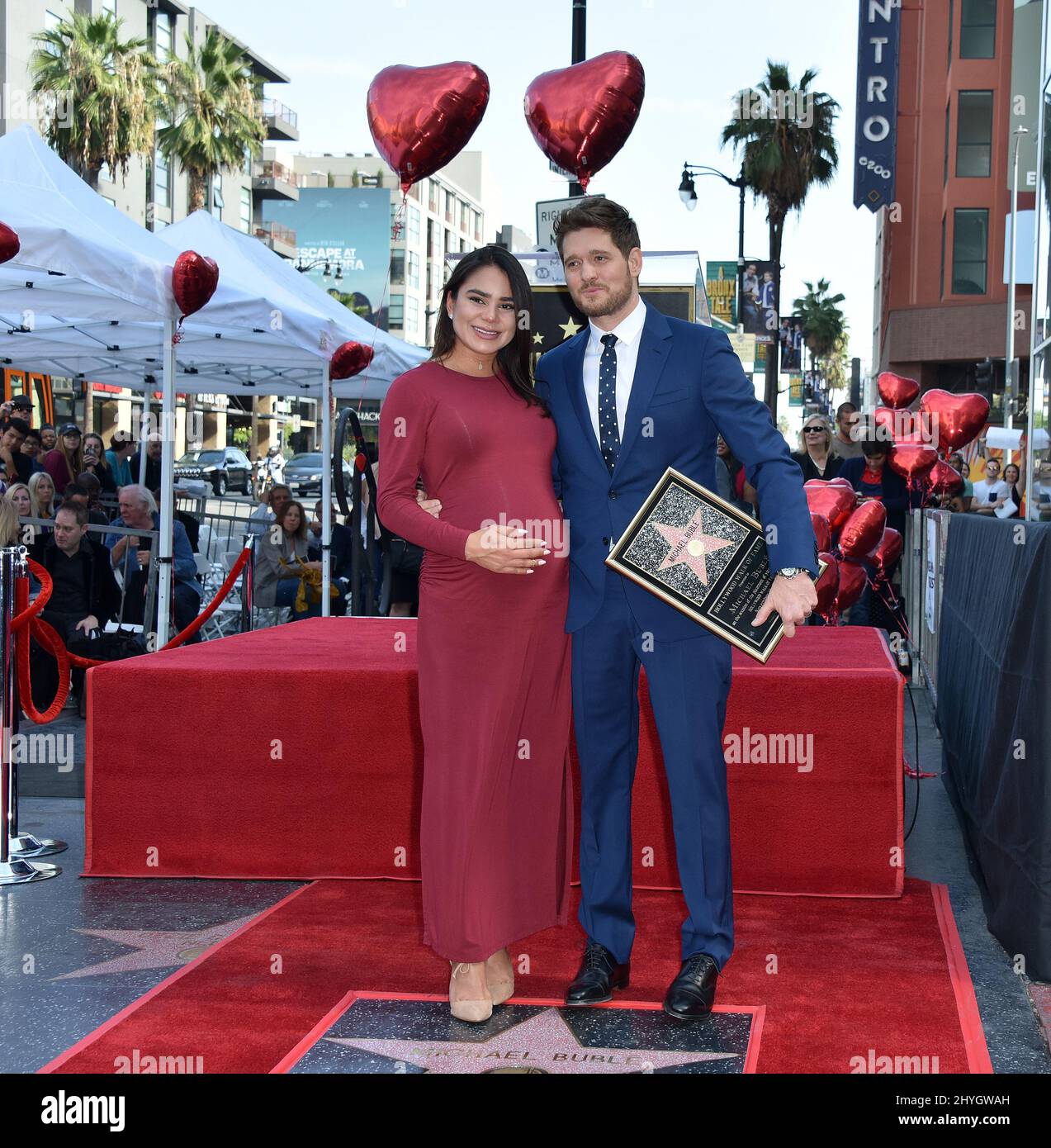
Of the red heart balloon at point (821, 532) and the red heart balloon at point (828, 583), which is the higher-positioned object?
the red heart balloon at point (821, 532)

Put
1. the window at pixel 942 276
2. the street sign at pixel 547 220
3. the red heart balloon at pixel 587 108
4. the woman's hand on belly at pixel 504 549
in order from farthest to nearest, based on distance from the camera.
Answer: the window at pixel 942 276, the street sign at pixel 547 220, the red heart balloon at pixel 587 108, the woman's hand on belly at pixel 504 549

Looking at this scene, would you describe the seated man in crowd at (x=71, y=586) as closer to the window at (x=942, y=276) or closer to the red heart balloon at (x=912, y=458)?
the red heart balloon at (x=912, y=458)

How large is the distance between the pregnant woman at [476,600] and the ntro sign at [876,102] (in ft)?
74.6

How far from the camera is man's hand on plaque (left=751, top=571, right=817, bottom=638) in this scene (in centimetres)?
345

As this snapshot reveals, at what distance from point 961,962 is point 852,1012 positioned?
611mm

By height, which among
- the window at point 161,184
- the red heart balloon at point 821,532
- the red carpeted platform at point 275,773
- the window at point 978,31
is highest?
the window at point 978,31

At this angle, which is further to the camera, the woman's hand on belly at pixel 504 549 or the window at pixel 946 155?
the window at pixel 946 155

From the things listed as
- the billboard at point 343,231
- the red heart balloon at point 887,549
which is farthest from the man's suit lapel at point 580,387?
the billboard at point 343,231

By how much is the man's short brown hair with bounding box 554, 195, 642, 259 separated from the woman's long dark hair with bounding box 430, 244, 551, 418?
0.15 metres

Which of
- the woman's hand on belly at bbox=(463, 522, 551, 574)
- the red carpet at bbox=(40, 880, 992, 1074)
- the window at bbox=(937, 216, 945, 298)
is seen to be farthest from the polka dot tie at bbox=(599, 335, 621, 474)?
the window at bbox=(937, 216, 945, 298)

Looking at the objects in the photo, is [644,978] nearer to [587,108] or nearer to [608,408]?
[608,408]

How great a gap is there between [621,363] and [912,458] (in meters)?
6.43

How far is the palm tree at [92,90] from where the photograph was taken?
34938mm

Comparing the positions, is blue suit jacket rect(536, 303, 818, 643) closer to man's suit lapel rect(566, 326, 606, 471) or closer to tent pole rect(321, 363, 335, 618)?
man's suit lapel rect(566, 326, 606, 471)
